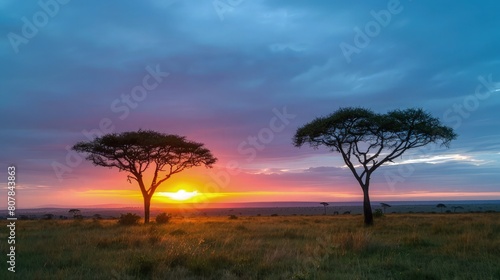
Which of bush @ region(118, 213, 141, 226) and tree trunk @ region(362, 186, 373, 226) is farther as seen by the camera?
bush @ region(118, 213, 141, 226)

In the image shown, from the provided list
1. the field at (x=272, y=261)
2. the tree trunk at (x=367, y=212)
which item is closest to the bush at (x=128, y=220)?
the field at (x=272, y=261)

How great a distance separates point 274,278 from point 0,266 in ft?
22.7

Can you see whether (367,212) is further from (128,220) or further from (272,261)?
(128,220)

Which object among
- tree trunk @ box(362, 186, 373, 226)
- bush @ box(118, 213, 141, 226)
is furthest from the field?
bush @ box(118, 213, 141, 226)

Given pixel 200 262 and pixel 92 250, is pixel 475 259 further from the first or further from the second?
pixel 92 250

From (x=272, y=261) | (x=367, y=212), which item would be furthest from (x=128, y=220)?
(x=272, y=261)

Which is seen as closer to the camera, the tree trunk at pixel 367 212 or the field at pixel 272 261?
the field at pixel 272 261

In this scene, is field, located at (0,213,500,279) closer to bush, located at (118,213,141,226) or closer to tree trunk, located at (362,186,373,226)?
tree trunk, located at (362,186,373,226)

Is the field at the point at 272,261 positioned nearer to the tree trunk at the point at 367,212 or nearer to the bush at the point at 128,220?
the tree trunk at the point at 367,212

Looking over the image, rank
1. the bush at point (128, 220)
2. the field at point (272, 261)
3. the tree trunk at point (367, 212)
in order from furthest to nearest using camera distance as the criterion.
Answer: the bush at point (128, 220)
the tree trunk at point (367, 212)
the field at point (272, 261)

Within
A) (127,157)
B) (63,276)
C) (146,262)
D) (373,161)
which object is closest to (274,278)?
(146,262)

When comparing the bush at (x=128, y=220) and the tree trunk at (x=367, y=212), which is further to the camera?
the bush at (x=128, y=220)

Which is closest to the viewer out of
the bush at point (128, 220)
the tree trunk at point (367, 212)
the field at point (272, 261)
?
the field at point (272, 261)

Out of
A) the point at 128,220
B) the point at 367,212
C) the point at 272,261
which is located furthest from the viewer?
the point at 128,220
